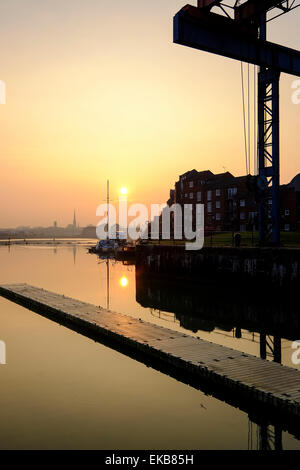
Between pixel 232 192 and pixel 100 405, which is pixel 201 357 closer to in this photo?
pixel 100 405

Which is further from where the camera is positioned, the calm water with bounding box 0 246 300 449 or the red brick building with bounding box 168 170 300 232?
the red brick building with bounding box 168 170 300 232

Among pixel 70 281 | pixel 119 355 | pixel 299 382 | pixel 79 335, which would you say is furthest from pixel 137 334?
pixel 70 281

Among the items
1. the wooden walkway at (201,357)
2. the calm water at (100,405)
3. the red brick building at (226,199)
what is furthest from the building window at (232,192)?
the calm water at (100,405)

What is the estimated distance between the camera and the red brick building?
67.8 metres

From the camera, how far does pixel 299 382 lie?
10.2 m

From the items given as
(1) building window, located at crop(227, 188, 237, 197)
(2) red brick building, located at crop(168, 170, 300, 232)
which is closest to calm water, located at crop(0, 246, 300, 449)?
(2) red brick building, located at crop(168, 170, 300, 232)

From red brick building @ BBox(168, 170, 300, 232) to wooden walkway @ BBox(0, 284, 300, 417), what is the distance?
5193 cm

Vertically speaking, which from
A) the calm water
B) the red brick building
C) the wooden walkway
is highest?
the red brick building

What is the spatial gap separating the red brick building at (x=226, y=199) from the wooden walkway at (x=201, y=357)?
51935 mm

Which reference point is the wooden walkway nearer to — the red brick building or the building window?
the red brick building

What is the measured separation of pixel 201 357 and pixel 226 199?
69.8 m

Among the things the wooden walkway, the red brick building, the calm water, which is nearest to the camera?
the calm water

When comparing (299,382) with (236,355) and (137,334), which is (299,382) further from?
(137,334)
